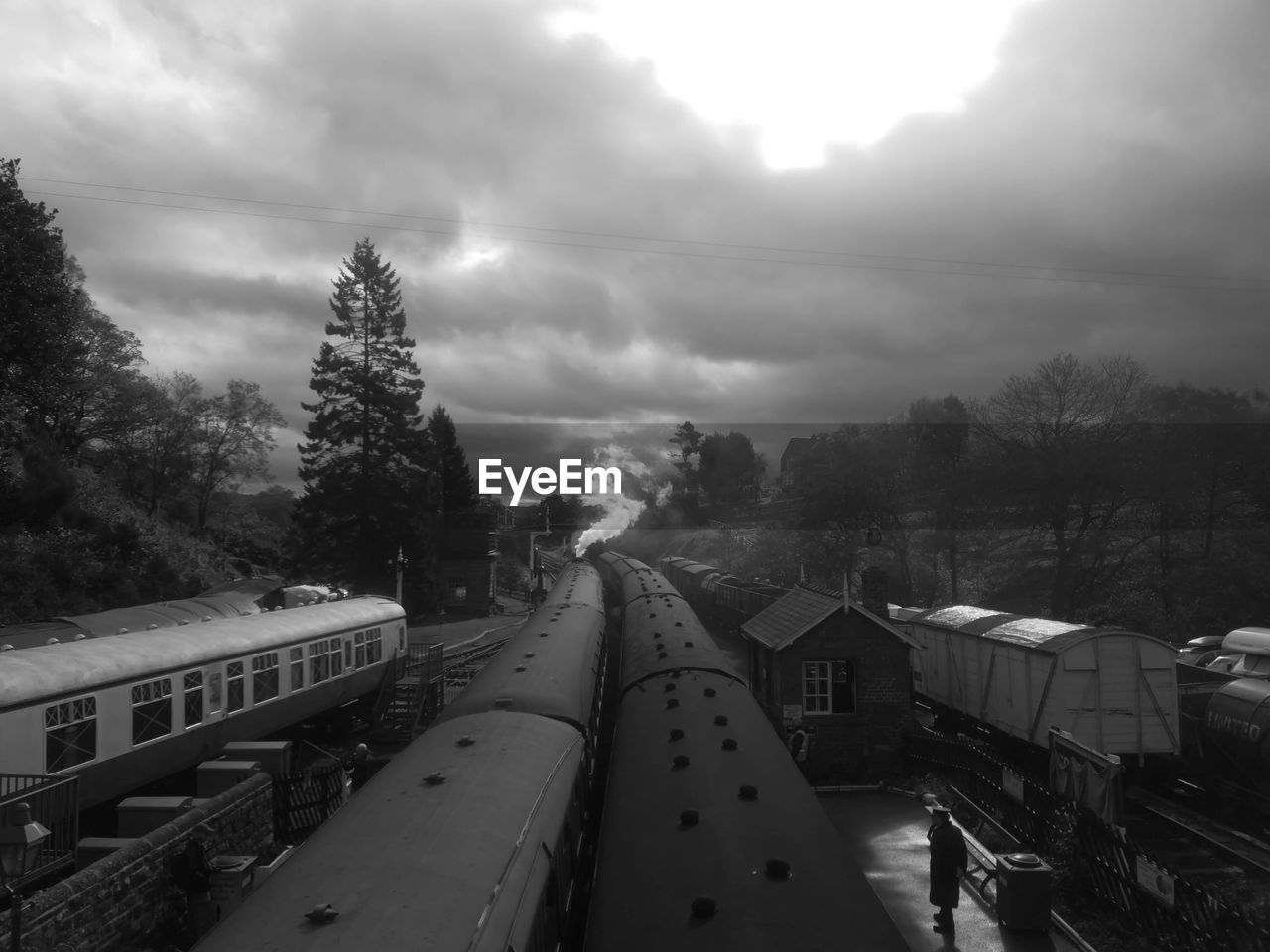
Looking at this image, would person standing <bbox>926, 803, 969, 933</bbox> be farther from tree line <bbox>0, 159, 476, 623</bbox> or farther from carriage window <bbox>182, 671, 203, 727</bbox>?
tree line <bbox>0, 159, 476, 623</bbox>

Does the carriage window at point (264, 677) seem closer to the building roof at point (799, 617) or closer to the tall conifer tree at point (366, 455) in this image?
the building roof at point (799, 617)

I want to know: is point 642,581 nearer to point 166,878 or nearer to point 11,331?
point 166,878

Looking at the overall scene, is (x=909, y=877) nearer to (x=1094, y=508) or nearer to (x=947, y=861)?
(x=947, y=861)

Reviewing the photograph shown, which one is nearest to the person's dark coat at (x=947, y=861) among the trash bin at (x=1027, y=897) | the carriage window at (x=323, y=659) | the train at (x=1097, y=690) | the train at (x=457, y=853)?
the trash bin at (x=1027, y=897)

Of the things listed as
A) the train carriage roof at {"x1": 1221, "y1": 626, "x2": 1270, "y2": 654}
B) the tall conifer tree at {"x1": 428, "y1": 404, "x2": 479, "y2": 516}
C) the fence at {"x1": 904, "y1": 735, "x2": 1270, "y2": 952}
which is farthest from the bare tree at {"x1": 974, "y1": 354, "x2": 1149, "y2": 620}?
the tall conifer tree at {"x1": 428, "y1": 404, "x2": 479, "y2": 516}

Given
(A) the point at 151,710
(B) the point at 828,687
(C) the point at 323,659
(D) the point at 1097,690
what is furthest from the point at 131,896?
(D) the point at 1097,690

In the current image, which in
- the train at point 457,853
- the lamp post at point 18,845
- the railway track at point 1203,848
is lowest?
the railway track at point 1203,848
